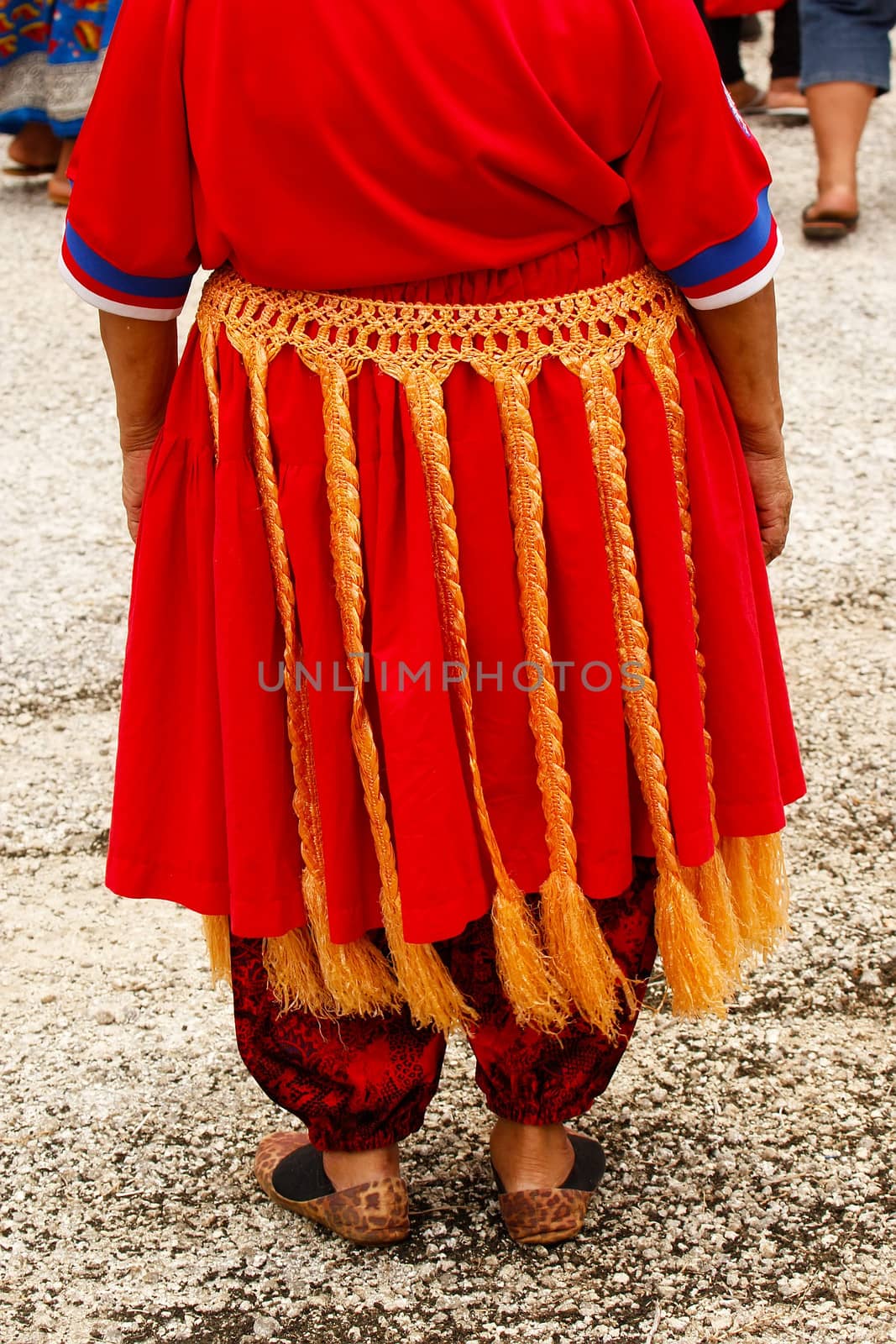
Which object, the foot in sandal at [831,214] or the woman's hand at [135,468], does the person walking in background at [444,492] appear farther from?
the foot in sandal at [831,214]

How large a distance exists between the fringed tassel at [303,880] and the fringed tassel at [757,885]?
17.1 inches

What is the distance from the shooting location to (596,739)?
162 cm

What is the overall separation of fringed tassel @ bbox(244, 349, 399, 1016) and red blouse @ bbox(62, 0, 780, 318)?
0.17 metres

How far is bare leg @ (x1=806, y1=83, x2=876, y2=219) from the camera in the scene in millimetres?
5156

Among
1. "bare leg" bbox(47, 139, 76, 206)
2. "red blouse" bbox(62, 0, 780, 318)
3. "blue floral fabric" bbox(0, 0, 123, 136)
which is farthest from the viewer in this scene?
"bare leg" bbox(47, 139, 76, 206)

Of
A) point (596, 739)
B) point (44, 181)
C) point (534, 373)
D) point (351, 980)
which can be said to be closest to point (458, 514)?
point (534, 373)

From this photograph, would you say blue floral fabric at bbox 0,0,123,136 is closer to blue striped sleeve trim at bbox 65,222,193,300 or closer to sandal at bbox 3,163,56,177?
sandal at bbox 3,163,56,177

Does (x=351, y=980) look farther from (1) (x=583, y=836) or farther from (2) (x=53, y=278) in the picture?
(2) (x=53, y=278)

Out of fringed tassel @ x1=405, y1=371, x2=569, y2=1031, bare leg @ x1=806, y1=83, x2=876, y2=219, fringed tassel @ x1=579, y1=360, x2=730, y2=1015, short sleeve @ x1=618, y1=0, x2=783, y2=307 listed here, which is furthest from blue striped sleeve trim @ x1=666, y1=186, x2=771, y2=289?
bare leg @ x1=806, y1=83, x2=876, y2=219

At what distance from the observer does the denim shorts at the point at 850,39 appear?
16.6 ft

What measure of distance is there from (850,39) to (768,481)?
3.98m

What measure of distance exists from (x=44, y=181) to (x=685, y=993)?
613cm

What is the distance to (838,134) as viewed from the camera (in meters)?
5.18

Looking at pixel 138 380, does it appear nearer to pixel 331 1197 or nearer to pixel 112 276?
pixel 112 276
